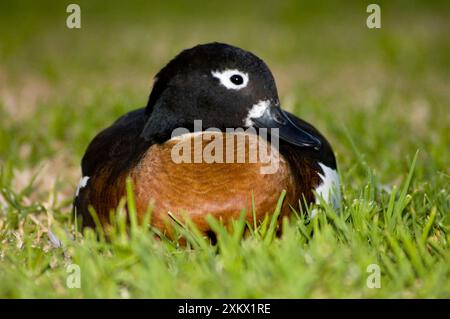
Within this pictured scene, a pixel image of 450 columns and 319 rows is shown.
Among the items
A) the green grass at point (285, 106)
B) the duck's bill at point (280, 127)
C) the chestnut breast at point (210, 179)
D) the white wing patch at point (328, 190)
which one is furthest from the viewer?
the white wing patch at point (328, 190)

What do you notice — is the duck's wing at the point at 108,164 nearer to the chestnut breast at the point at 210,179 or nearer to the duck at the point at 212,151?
the duck at the point at 212,151

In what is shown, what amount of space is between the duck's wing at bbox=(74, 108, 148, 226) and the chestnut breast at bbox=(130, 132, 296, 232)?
0.42 ft

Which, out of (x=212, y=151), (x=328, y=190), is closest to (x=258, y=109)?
(x=212, y=151)

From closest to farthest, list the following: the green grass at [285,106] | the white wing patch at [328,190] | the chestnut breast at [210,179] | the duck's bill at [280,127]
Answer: the green grass at [285,106]
the chestnut breast at [210,179]
the duck's bill at [280,127]
the white wing patch at [328,190]

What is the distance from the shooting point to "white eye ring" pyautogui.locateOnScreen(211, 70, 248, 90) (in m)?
2.64

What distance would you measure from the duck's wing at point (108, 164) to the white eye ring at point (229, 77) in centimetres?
41

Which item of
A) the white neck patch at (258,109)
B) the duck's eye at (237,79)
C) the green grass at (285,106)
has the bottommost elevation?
the green grass at (285,106)

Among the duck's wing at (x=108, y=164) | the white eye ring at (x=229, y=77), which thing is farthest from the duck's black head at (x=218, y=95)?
the duck's wing at (x=108, y=164)

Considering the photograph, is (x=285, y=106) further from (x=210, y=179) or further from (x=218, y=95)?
(x=210, y=179)

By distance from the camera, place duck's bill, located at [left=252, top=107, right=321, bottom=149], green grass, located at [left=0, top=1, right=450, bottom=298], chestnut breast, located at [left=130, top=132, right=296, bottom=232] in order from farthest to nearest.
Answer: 1. duck's bill, located at [left=252, top=107, right=321, bottom=149]
2. chestnut breast, located at [left=130, top=132, right=296, bottom=232]
3. green grass, located at [left=0, top=1, right=450, bottom=298]

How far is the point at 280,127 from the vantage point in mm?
2682

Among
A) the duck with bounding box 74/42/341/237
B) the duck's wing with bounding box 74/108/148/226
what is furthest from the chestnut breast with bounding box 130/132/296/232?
the duck's wing with bounding box 74/108/148/226

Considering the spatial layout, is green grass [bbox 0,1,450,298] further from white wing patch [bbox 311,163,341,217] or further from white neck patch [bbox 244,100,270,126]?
white neck patch [bbox 244,100,270,126]

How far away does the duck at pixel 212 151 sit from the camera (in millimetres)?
2586
